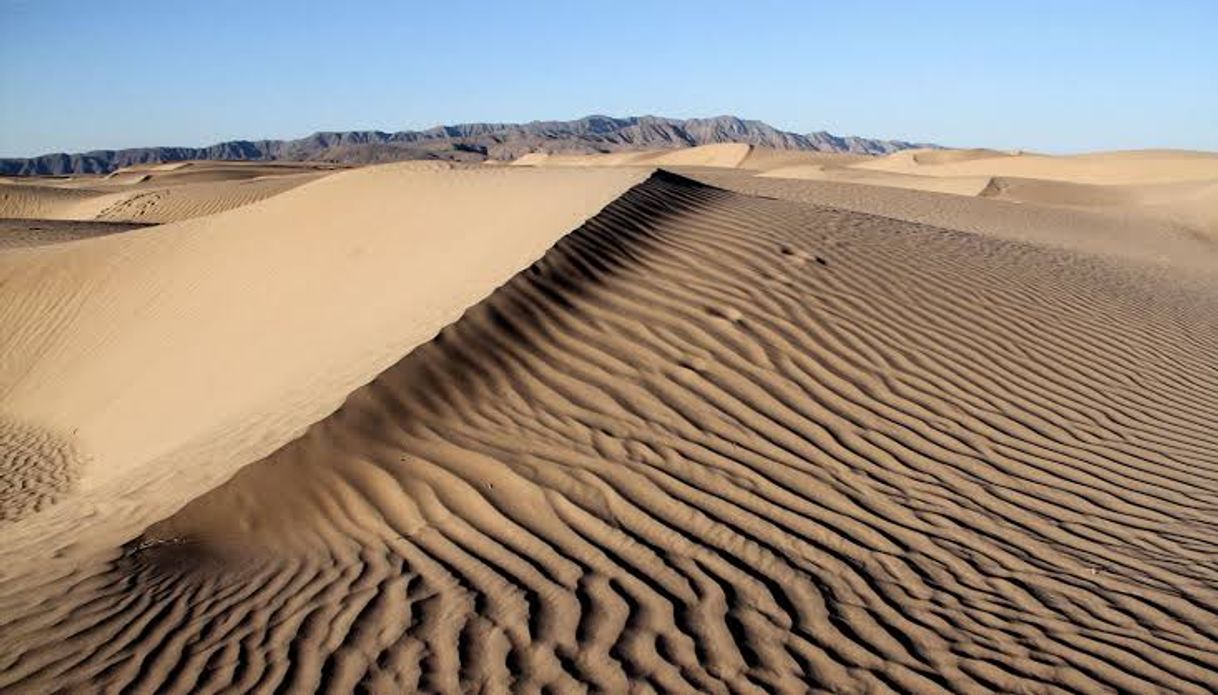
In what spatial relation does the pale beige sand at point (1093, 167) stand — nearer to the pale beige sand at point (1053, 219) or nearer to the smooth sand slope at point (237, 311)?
the pale beige sand at point (1053, 219)

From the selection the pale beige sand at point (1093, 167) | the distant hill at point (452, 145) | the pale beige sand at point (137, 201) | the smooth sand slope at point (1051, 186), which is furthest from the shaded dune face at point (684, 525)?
the distant hill at point (452, 145)

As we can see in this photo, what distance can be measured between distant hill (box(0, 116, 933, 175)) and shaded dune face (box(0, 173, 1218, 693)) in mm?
106981

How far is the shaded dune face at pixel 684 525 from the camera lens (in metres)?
3.41

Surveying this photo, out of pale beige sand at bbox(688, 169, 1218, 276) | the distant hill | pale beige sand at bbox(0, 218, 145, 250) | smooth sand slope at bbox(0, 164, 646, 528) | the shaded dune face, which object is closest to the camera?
the shaded dune face

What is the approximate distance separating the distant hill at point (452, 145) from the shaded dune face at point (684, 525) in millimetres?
106981

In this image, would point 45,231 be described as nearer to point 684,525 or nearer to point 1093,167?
point 684,525

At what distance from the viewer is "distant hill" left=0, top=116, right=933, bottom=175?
417 ft

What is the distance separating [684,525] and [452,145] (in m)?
135

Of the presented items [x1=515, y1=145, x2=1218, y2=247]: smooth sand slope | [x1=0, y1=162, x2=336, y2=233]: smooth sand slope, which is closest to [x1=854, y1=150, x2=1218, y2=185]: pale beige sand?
[x1=515, y1=145, x2=1218, y2=247]: smooth sand slope

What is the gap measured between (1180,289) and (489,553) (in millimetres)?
12204

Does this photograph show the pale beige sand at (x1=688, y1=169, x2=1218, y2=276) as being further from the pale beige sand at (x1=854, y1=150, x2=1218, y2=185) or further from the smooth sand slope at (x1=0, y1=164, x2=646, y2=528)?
the pale beige sand at (x1=854, y1=150, x2=1218, y2=185)

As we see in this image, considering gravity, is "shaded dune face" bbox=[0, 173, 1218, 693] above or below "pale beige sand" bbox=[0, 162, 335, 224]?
above

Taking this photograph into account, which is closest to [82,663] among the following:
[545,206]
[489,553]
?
[489,553]

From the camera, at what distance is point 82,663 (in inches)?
128
